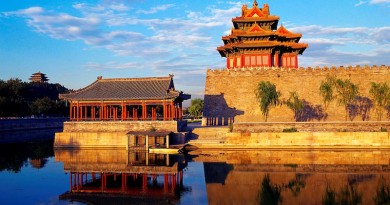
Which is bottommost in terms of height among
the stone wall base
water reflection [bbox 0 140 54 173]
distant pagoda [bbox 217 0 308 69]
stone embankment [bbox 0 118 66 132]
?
water reflection [bbox 0 140 54 173]

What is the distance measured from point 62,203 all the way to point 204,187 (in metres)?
Result: 6.32

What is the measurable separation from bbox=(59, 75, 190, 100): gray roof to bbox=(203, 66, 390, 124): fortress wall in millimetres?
8596

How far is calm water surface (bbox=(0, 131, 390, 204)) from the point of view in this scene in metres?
16.4

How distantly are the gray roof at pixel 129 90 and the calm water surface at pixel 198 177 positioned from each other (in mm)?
5022

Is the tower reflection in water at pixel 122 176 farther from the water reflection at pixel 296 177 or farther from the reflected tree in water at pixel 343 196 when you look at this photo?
the reflected tree in water at pixel 343 196

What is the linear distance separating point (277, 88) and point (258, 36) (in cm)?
641

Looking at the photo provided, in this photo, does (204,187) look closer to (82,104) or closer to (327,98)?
(82,104)

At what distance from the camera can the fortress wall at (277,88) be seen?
40625mm

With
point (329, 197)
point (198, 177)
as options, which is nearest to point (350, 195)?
point (329, 197)

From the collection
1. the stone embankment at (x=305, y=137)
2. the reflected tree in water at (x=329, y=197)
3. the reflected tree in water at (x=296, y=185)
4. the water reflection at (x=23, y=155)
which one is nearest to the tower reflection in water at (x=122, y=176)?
the water reflection at (x=23, y=155)

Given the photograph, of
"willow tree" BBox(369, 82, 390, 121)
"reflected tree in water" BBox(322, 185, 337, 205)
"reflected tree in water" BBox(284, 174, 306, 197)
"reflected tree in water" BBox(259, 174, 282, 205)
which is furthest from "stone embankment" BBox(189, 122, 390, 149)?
"reflected tree in water" BBox(322, 185, 337, 205)

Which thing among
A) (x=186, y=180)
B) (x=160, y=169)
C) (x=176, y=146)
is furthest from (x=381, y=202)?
(x=176, y=146)

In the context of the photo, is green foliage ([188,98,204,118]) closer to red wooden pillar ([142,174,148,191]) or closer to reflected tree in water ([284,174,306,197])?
red wooden pillar ([142,174,148,191])

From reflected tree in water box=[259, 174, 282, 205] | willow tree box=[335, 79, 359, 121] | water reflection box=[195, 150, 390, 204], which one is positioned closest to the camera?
reflected tree in water box=[259, 174, 282, 205]
